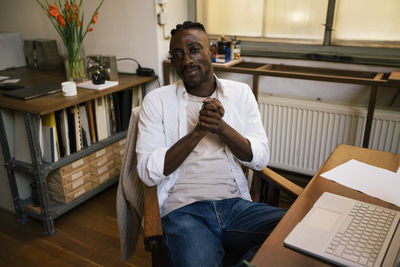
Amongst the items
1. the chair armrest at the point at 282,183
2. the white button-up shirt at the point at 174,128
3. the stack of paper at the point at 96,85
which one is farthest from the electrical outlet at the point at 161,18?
the chair armrest at the point at 282,183

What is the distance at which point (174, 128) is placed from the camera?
1456 millimetres

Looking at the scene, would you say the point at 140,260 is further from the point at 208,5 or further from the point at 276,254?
the point at 208,5

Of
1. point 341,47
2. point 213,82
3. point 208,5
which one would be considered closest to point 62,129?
point 213,82

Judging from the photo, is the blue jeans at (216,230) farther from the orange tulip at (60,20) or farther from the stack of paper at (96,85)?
the orange tulip at (60,20)

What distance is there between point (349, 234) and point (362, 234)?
0.03m

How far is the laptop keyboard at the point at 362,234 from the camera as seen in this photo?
32.2 inches

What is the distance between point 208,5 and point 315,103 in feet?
3.70

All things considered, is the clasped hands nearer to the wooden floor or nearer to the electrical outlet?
the wooden floor

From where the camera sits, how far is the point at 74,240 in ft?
6.93

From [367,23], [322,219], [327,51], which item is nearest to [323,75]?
[327,51]

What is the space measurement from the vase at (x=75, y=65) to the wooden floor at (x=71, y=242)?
0.91m

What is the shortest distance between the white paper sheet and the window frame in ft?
4.02

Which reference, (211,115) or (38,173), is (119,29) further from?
(211,115)

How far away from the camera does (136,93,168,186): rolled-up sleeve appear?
51.9 inches
